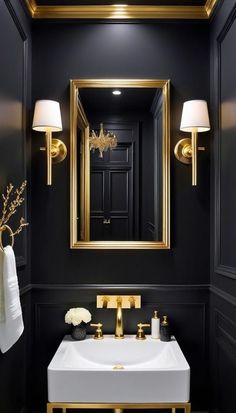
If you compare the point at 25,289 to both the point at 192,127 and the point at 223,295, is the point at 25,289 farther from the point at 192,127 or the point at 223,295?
the point at 192,127

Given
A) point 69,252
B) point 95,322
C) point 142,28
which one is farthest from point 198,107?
point 95,322

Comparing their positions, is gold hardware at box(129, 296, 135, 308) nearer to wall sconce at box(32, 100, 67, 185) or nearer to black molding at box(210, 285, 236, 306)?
black molding at box(210, 285, 236, 306)

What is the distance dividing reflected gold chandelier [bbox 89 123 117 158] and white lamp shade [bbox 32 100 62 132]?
7.7 inches

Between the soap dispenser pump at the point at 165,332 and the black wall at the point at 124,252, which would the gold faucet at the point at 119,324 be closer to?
the black wall at the point at 124,252

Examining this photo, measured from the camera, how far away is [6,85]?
6.22ft

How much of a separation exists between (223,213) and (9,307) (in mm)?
1116

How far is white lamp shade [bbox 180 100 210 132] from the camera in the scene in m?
2.24

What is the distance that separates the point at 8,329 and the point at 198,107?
4.66ft

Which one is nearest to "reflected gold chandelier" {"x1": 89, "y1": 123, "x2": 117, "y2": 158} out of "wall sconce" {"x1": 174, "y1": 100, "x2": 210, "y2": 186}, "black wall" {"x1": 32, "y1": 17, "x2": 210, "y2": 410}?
"black wall" {"x1": 32, "y1": 17, "x2": 210, "y2": 410}

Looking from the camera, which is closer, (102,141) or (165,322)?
(165,322)

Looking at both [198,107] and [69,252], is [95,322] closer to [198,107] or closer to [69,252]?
[69,252]

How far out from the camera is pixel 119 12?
236 cm

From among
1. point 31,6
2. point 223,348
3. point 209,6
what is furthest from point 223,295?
point 31,6

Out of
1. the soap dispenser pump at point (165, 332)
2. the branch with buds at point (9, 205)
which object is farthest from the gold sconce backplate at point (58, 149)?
the soap dispenser pump at point (165, 332)
